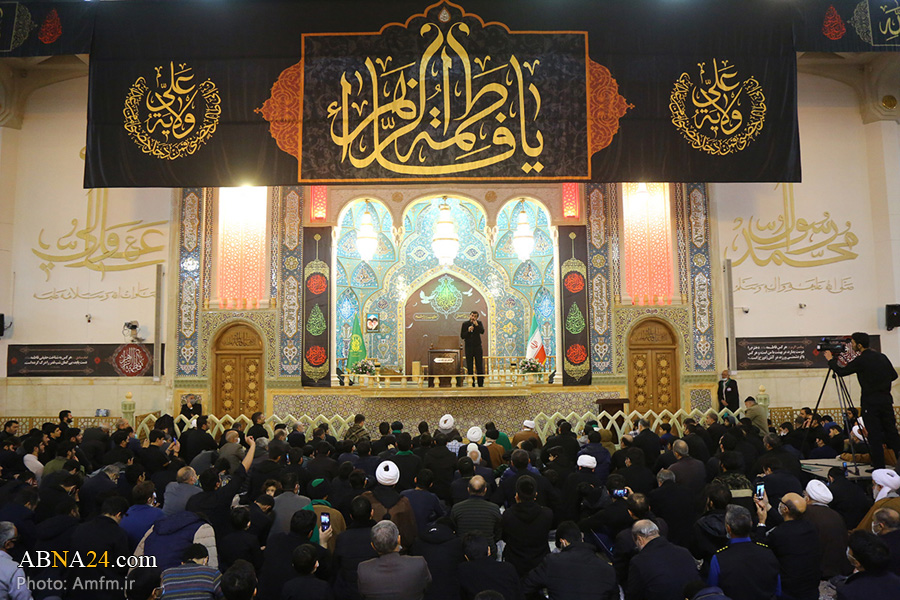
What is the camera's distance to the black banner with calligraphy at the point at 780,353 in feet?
35.0

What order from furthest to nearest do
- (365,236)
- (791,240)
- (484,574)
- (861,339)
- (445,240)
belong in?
(791,240)
(365,236)
(445,240)
(861,339)
(484,574)

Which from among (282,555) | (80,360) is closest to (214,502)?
(282,555)

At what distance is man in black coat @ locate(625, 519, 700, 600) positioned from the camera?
10.1 feet

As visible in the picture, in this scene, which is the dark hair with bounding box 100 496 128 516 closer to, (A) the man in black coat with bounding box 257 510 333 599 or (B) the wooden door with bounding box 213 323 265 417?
(A) the man in black coat with bounding box 257 510 333 599

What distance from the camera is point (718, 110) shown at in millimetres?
8656

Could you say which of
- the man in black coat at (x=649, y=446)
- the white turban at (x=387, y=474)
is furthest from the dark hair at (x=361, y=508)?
Answer: the man in black coat at (x=649, y=446)

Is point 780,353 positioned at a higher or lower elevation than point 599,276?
lower

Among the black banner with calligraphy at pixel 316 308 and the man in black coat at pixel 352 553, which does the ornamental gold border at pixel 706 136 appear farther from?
the man in black coat at pixel 352 553

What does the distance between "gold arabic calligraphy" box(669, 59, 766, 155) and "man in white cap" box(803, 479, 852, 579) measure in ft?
17.9

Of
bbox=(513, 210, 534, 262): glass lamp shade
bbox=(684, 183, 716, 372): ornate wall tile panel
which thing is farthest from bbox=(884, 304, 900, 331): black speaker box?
bbox=(513, 210, 534, 262): glass lamp shade

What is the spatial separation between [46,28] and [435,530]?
8.36 metres

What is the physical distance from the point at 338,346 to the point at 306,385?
0.97 metres

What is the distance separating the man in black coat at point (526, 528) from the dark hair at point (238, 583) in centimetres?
161

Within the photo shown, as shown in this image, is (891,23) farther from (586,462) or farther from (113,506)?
(113,506)
